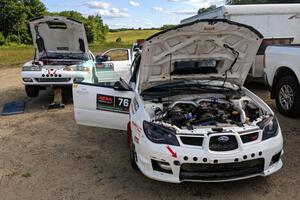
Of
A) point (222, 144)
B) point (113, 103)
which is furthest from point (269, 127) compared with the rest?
point (113, 103)

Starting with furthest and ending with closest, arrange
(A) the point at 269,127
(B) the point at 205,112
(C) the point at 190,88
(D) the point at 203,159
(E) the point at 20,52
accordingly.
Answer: (E) the point at 20,52 < (C) the point at 190,88 < (B) the point at 205,112 < (A) the point at 269,127 < (D) the point at 203,159

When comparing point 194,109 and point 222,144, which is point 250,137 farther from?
point 194,109

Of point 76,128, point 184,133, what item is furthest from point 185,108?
point 76,128

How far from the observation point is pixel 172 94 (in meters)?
4.98

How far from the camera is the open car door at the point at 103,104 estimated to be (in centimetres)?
520

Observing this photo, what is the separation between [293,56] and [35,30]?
6.25m

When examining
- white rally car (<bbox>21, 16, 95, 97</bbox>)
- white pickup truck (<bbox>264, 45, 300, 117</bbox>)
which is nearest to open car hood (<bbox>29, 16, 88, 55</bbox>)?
white rally car (<bbox>21, 16, 95, 97</bbox>)

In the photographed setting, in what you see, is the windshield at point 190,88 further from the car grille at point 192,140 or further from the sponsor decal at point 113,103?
the car grille at point 192,140

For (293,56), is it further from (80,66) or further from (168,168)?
(80,66)

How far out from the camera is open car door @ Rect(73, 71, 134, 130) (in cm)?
520

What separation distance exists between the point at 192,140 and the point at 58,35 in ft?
22.8

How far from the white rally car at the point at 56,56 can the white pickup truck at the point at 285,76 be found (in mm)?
4105

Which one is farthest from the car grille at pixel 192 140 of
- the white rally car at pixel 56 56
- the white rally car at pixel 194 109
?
the white rally car at pixel 56 56

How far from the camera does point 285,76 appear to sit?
7180mm
